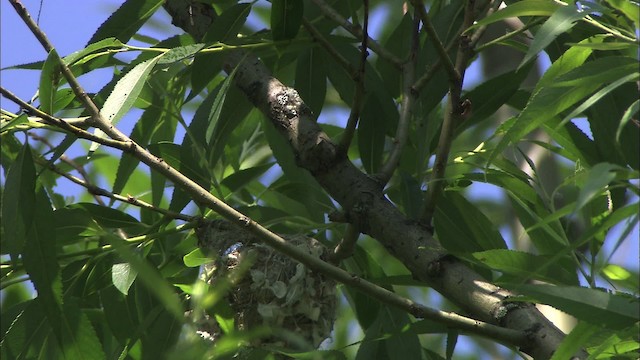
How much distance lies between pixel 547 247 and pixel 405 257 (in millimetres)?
218

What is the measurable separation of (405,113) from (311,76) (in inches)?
9.8

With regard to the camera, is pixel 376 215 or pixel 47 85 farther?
pixel 376 215

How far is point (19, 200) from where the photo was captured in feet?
3.99

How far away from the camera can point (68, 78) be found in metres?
1.13

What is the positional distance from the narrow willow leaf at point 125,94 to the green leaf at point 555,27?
1.55ft

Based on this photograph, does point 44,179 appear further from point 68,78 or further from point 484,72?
point 484,72

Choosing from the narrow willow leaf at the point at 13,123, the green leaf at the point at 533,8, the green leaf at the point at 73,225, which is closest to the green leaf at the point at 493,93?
the green leaf at the point at 533,8

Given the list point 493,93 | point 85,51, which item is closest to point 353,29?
point 493,93

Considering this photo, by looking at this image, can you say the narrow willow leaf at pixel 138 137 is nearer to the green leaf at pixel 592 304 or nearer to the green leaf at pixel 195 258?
the green leaf at pixel 195 258

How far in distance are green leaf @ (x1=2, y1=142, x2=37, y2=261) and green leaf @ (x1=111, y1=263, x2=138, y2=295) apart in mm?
158

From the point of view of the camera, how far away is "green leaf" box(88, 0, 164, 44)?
143cm

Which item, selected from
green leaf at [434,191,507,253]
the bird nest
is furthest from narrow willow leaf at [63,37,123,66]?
green leaf at [434,191,507,253]

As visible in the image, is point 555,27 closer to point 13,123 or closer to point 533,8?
point 533,8

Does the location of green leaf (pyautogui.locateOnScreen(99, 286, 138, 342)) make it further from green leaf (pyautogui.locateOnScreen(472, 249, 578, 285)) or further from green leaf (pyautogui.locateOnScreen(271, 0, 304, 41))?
green leaf (pyautogui.locateOnScreen(472, 249, 578, 285))
